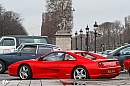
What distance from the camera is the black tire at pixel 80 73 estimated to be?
13328 millimetres

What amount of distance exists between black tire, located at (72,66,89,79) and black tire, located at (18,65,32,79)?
186cm

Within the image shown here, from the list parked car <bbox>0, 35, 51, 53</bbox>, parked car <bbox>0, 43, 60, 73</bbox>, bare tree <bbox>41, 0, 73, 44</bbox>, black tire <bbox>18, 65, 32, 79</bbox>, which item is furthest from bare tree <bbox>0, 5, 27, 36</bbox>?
black tire <bbox>18, 65, 32, 79</bbox>

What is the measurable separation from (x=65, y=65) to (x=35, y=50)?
5.44m

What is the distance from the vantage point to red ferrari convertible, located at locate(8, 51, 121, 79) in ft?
43.7

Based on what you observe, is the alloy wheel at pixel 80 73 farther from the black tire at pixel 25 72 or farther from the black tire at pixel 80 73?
the black tire at pixel 25 72

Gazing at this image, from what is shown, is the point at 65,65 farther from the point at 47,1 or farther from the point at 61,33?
the point at 47,1

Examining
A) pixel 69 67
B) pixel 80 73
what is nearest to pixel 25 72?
pixel 69 67

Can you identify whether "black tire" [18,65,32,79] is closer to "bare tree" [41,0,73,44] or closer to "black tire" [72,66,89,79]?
"black tire" [72,66,89,79]

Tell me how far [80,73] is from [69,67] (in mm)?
558

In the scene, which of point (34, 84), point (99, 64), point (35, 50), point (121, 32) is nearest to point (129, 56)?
point (35, 50)

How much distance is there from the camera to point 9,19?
357 ft

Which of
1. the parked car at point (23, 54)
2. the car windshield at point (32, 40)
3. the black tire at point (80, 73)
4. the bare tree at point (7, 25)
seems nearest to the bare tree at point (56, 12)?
the bare tree at point (7, 25)

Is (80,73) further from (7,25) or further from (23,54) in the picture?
(7,25)

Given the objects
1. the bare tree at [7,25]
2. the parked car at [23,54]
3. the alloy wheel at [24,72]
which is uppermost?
the bare tree at [7,25]
